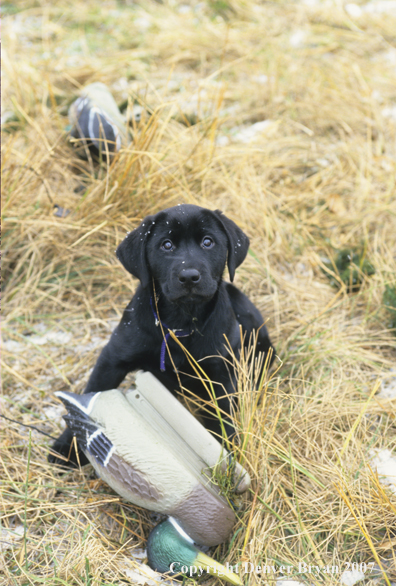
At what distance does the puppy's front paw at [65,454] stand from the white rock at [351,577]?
4.50ft

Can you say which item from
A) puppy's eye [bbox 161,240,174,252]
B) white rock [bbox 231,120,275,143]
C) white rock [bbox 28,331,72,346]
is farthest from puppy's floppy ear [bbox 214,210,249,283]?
white rock [bbox 231,120,275,143]

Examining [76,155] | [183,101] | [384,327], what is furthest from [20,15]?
[384,327]

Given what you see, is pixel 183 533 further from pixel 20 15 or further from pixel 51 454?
pixel 20 15

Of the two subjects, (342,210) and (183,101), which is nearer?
(342,210)

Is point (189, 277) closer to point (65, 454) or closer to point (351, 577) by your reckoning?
→ point (65, 454)

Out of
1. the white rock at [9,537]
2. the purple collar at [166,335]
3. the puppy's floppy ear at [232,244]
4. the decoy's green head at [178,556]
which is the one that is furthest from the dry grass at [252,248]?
the puppy's floppy ear at [232,244]

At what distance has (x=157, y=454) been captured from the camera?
7.86 feet

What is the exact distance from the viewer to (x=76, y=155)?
4.41m

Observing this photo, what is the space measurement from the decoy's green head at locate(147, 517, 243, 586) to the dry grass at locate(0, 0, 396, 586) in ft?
0.37

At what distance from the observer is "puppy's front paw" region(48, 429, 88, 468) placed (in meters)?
2.86

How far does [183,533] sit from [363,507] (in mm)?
841

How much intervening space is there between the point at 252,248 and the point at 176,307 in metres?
1.56

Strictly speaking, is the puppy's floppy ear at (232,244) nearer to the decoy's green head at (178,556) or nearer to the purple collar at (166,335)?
the purple collar at (166,335)

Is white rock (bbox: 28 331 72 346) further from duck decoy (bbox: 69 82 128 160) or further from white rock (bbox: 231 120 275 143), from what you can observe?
white rock (bbox: 231 120 275 143)
